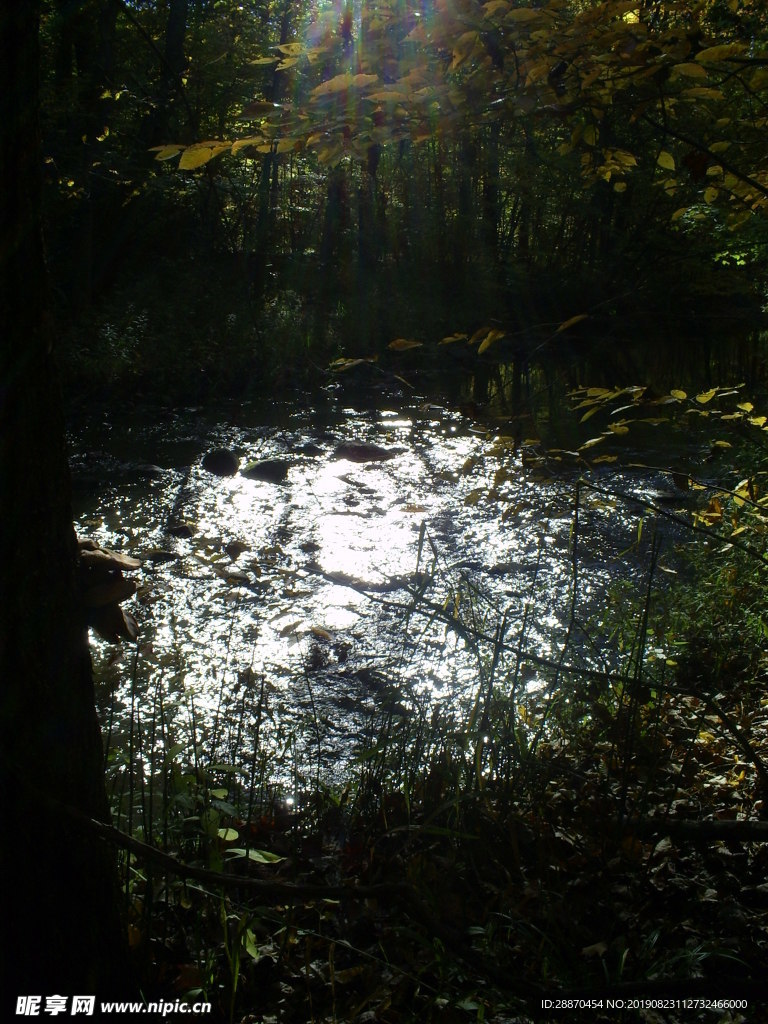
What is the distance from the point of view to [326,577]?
3.00 m

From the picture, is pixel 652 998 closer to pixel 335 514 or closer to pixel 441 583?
pixel 441 583

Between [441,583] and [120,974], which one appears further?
[441,583]

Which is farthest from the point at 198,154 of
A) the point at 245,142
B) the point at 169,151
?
the point at 245,142

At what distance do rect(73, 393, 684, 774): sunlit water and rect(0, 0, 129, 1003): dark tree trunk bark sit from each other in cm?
74

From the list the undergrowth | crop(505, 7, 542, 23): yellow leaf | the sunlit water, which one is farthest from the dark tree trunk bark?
crop(505, 7, 542, 23): yellow leaf

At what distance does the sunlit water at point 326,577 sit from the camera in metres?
4.07

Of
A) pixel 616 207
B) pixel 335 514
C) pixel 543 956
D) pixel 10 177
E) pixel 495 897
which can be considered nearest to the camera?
pixel 10 177

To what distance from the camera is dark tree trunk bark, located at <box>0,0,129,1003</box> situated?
1.68 metres

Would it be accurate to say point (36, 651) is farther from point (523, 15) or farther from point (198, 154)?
point (523, 15)

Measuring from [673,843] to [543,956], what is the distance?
0.84 metres

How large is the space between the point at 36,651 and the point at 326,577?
1.34m

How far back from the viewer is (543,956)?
2.31 m

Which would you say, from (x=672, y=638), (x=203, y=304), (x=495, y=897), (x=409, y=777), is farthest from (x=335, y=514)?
(x=203, y=304)

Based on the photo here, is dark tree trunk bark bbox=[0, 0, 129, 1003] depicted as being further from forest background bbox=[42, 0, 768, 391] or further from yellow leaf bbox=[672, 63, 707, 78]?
yellow leaf bbox=[672, 63, 707, 78]
